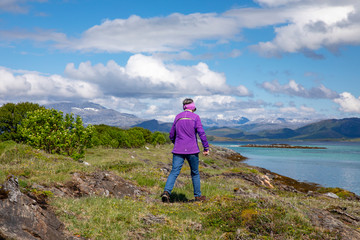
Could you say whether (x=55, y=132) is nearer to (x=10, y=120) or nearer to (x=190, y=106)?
(x=10, y=120)

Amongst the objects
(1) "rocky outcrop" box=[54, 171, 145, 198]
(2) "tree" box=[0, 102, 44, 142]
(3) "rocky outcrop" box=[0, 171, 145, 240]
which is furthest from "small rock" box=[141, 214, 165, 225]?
(2) "tree" box=[0, 102, 44, 142]

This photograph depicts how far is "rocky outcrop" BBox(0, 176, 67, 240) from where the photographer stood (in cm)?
555

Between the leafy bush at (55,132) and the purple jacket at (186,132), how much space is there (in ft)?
66.2

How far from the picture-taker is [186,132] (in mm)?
10812

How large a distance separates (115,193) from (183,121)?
164 inches

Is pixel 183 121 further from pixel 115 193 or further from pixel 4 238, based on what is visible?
pixel 4 238

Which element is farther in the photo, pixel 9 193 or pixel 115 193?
pixel 115 193

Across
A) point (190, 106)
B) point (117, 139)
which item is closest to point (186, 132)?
point (190, 106)

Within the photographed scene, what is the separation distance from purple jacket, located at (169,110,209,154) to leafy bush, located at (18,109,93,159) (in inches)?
794

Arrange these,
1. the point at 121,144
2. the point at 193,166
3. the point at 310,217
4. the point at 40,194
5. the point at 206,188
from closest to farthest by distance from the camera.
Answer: the point at 40,194 < the point at 310,217 < the point at 193,166 < the point at 206,188 < the point at 121,144

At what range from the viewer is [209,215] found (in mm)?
8734

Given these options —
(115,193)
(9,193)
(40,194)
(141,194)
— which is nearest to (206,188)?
(141,194)

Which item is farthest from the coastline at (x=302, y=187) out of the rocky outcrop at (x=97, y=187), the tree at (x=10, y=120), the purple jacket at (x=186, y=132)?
the tree at (x=10, y=120)

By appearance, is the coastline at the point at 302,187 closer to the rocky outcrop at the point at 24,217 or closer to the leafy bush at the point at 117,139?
the rocky outcrop at the point at 24,217
